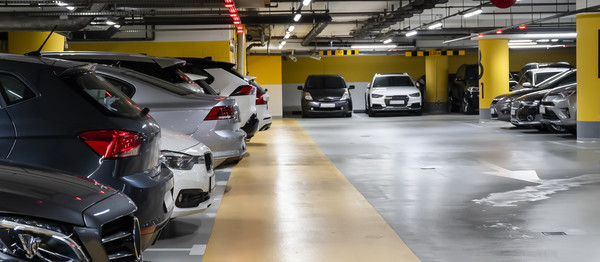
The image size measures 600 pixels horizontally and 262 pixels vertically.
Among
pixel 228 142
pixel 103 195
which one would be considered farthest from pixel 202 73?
pixel 103 195

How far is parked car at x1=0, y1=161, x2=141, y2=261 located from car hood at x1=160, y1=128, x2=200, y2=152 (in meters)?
2.42

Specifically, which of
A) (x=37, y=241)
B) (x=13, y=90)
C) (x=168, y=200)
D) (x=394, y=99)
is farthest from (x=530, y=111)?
(x=37, y=241)

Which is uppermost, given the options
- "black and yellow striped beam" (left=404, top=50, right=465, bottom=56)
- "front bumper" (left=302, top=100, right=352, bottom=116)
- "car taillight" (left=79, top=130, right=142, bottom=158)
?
"black and yellow striped beam" (left=404, top=50, right=465, bottom=56)

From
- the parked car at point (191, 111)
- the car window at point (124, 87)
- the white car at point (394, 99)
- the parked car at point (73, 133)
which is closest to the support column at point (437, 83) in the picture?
the white car at point (394, 99)

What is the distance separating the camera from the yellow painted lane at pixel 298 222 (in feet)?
17.0

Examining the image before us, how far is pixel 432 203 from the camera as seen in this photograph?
7195 millimetres

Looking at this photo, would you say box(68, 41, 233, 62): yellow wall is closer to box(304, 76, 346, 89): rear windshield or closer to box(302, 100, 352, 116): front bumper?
box(302, 100, 352, 116): front bumper

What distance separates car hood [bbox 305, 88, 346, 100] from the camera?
84.0 feet

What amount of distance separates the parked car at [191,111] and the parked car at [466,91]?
19.5 meters

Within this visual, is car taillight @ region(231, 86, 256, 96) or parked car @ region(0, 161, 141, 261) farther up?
car taillight @ region(231, 86, 256, 96)

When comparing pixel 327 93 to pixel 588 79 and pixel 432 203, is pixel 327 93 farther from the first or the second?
pixel 432 203

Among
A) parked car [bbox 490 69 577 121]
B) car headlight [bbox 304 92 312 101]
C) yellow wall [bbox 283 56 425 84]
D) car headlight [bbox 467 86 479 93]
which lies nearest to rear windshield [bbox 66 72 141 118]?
parked car [bbox 490 69 577 121]

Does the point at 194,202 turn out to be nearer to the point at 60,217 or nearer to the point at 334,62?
the point at 60,217

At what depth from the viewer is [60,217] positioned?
2.67 metres
